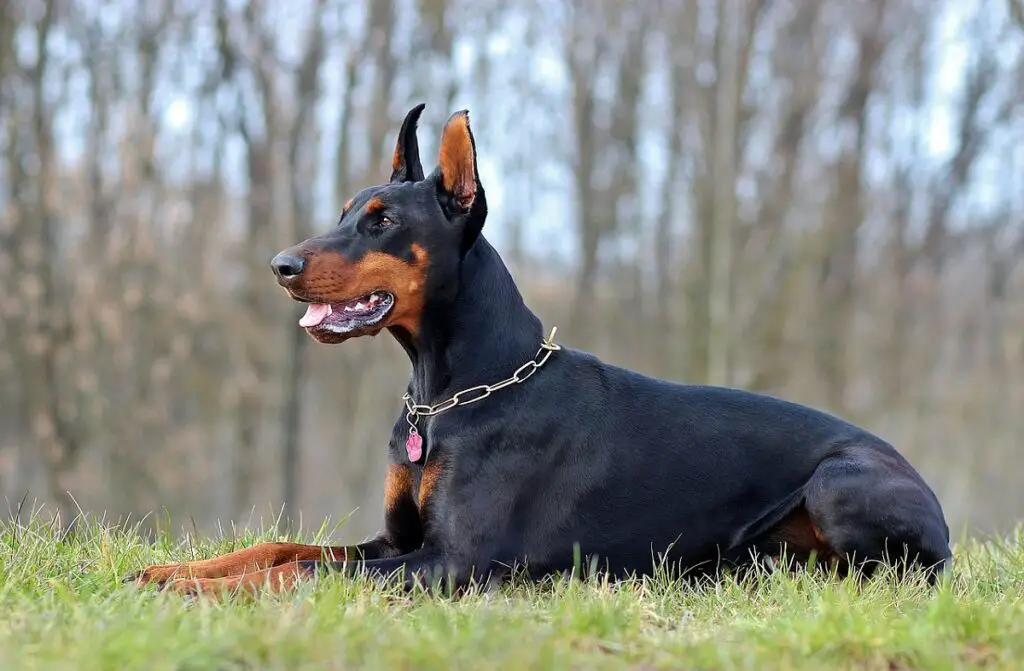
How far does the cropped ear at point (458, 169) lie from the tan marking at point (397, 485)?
102 cm

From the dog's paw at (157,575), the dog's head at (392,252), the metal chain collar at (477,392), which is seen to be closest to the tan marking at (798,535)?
the metal chain collar at (477,392)

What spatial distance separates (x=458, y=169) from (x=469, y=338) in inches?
25.9

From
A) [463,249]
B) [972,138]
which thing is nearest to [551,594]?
[463,249]

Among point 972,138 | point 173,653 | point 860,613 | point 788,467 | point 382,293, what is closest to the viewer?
point 173,653

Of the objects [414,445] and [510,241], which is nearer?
[414,445]

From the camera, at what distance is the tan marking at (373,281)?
12.8ft

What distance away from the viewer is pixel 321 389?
14.7 metres

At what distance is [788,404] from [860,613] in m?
1.56

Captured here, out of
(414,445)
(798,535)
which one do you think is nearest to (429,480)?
(414,445)

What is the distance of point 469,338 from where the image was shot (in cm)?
418

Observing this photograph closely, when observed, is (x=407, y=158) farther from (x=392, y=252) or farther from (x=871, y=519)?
(x=871, y=519)

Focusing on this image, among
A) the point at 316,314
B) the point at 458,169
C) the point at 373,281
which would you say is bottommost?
the point at 316,314

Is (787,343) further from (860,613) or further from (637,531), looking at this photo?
(860,613)

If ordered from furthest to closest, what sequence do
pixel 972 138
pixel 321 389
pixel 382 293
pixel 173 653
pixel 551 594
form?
pixel 321 389, pixel 972 138, pixel 382 293, pixel 551 594, pixel 173 653
